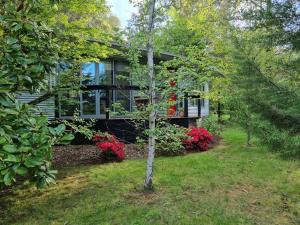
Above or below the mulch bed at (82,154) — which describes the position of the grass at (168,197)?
below

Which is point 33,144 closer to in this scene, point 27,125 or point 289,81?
point 27,125

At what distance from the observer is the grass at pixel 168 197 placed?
183 inches

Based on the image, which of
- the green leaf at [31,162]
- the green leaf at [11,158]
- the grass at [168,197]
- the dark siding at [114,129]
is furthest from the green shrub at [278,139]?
the dark siding at [114,129]

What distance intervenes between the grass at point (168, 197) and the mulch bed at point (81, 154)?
555 mm

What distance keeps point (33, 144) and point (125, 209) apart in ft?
8.48

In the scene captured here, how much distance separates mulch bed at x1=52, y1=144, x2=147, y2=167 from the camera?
807 cm

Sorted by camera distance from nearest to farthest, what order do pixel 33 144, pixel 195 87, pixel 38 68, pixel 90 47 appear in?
pixel 33 144 → pixel 38 68 → pixel 195 87 → pixel 90 47

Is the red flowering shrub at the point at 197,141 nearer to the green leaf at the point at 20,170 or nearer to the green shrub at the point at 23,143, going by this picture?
the green shrub at the point at 23,143

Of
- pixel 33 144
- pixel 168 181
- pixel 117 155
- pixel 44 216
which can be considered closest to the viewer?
pixel 33 144

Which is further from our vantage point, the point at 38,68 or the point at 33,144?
the point at 38,68

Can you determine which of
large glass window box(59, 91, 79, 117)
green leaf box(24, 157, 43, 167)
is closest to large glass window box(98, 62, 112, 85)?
large glass window box(59, 91, 79, 117)

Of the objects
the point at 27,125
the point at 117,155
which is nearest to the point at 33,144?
the point at 27,125

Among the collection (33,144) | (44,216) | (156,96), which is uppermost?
(156,96)

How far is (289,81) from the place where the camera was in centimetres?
356
